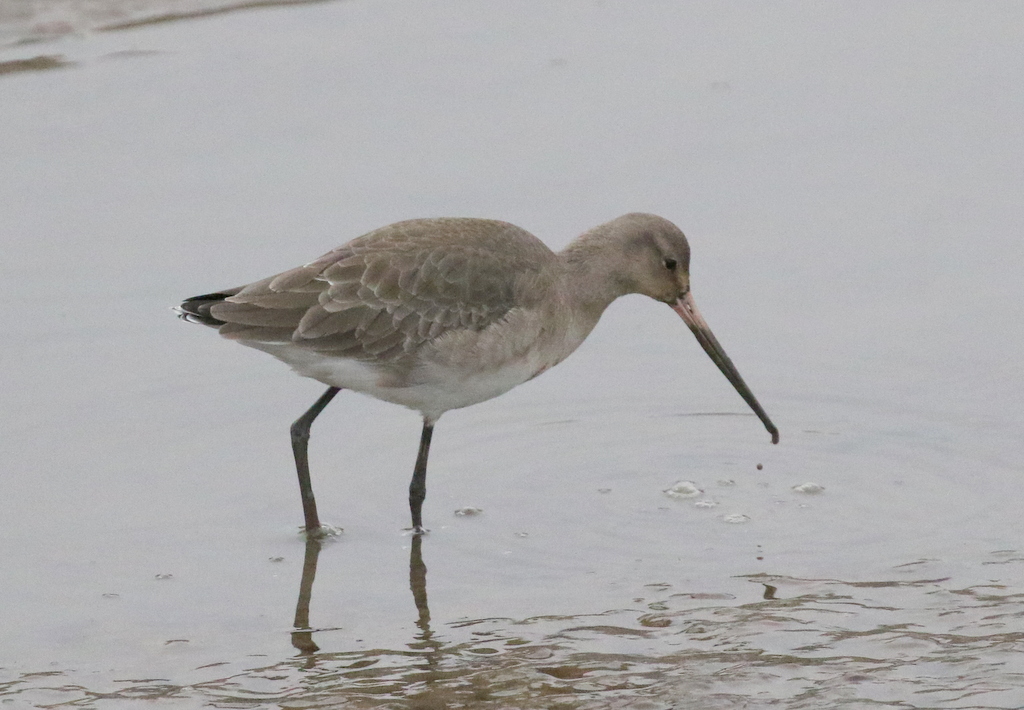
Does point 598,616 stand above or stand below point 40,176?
below

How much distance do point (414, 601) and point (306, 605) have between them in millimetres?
374

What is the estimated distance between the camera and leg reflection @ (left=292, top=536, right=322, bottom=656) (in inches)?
221

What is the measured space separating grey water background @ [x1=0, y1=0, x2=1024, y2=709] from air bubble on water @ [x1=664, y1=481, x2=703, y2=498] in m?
0.03

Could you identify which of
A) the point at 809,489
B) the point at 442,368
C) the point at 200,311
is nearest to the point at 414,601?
the point at 442,368

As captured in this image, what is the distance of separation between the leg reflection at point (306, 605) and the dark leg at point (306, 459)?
0.07 metres

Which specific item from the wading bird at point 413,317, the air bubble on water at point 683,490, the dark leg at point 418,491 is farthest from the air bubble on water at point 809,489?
the dark leg at point 418,491

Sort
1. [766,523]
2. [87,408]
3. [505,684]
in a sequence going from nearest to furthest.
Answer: [505,684], [766,523], [87,408]

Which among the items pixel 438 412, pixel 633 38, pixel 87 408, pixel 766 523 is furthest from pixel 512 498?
pixel 633 38

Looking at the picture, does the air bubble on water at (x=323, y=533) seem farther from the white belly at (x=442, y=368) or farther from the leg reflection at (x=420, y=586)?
the white belly at (x=442, y=368)

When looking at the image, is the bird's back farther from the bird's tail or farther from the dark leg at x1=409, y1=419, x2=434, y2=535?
the dark leg at x1=409, y1=419, x2=434, y2=535

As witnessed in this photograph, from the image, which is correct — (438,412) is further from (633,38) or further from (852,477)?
(633,38)

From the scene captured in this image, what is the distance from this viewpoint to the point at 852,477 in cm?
670

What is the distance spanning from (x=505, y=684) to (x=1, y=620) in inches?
69.2

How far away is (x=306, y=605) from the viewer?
5926 millimetres
